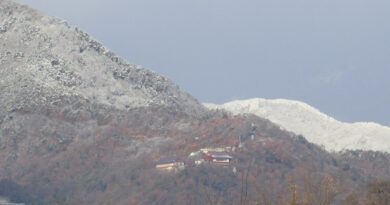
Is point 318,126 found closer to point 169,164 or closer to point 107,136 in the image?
point 107,136

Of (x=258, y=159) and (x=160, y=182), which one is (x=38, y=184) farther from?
(x=258, y=159)

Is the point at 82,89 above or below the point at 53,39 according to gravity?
below

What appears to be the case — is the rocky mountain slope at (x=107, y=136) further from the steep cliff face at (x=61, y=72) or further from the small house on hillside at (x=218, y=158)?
the small house on hillside at (x=218, y=158)

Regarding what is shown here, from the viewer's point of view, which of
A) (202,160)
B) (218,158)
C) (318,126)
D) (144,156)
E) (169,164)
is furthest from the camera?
(318,126)

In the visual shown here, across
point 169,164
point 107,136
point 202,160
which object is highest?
point 107,136

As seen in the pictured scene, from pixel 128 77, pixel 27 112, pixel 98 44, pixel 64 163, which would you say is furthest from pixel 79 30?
pixel 64 163

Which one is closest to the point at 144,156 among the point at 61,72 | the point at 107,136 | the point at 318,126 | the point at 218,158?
the point at 107,136
